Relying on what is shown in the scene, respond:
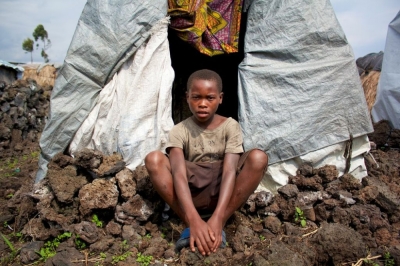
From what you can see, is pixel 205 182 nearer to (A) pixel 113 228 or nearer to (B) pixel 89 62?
(A) pixel 113 228

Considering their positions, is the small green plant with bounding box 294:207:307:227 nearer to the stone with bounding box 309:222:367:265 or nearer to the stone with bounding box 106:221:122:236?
the stone with bounding box 309:222:367:265

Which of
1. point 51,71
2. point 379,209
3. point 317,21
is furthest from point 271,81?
point 51,71

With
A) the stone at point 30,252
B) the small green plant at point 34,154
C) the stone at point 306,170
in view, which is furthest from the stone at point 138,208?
the small green plant at point 34,154

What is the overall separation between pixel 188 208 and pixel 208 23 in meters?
1.91

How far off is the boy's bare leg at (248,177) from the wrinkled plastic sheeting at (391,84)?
9.90ft

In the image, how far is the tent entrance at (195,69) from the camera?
406 centimetres

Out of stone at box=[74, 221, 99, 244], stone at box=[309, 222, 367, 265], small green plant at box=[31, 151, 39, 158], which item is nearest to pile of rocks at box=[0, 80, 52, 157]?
small green plant at box=[31, 151, 39, 158]

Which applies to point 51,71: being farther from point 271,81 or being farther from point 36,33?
point 36,33

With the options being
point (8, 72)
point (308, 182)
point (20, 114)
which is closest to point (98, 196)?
point (308, 182)

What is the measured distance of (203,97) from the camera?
2145 millimetres

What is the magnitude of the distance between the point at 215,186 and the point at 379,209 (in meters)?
1.23

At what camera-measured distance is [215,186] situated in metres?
2.16

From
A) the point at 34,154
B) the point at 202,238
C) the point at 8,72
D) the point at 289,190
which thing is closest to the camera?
the point at 202,238

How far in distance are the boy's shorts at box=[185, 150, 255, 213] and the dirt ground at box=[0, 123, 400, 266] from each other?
26 cm
